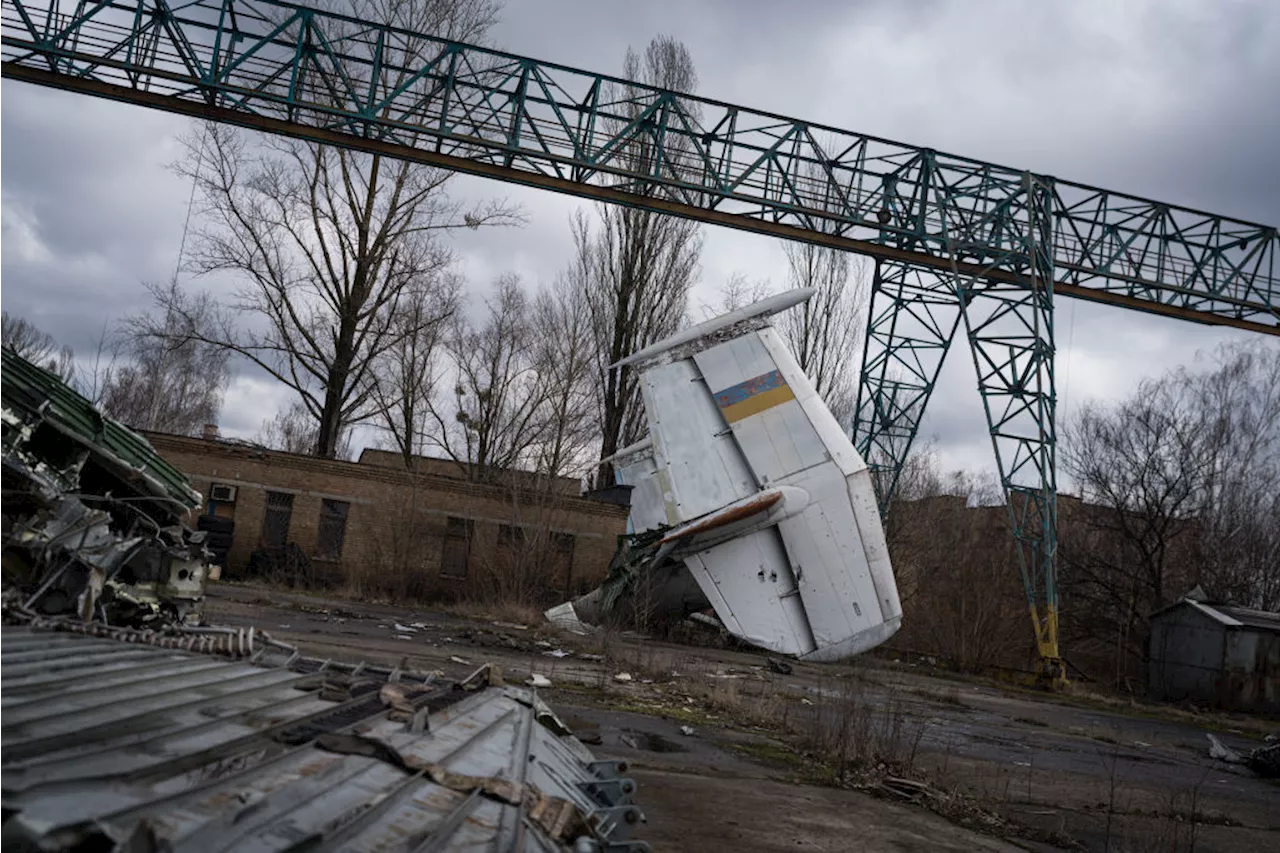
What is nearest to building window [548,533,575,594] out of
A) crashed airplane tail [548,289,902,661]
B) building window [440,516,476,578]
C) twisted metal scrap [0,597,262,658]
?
building window [440,516,476,578]

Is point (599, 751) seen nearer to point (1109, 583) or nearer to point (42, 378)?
point (42, 378)

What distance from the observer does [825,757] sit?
8.18m

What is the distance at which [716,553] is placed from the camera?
14.7m

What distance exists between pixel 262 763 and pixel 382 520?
79.9 ft

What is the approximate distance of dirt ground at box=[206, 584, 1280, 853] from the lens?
6.16m

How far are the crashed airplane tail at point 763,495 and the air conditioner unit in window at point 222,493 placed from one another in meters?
14.0

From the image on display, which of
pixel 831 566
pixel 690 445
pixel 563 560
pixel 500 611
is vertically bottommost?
pixel 500 611

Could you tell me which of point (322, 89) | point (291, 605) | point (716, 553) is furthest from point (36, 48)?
point (716, 553)

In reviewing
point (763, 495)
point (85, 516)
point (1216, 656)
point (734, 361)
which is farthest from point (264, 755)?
point (1216, 656)

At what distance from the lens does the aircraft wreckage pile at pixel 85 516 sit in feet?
23.2

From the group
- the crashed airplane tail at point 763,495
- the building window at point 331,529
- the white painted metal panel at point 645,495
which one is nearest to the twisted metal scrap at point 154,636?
the crashed airplane tail at point 763,495

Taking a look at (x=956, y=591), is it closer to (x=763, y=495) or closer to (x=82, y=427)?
(x=763, y=495)

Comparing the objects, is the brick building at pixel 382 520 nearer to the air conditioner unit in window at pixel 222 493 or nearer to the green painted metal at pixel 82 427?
the air conditioner unit in window at pixel 222 493

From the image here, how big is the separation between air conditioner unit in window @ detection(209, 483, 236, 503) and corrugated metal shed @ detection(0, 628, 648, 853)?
74.2 ft
